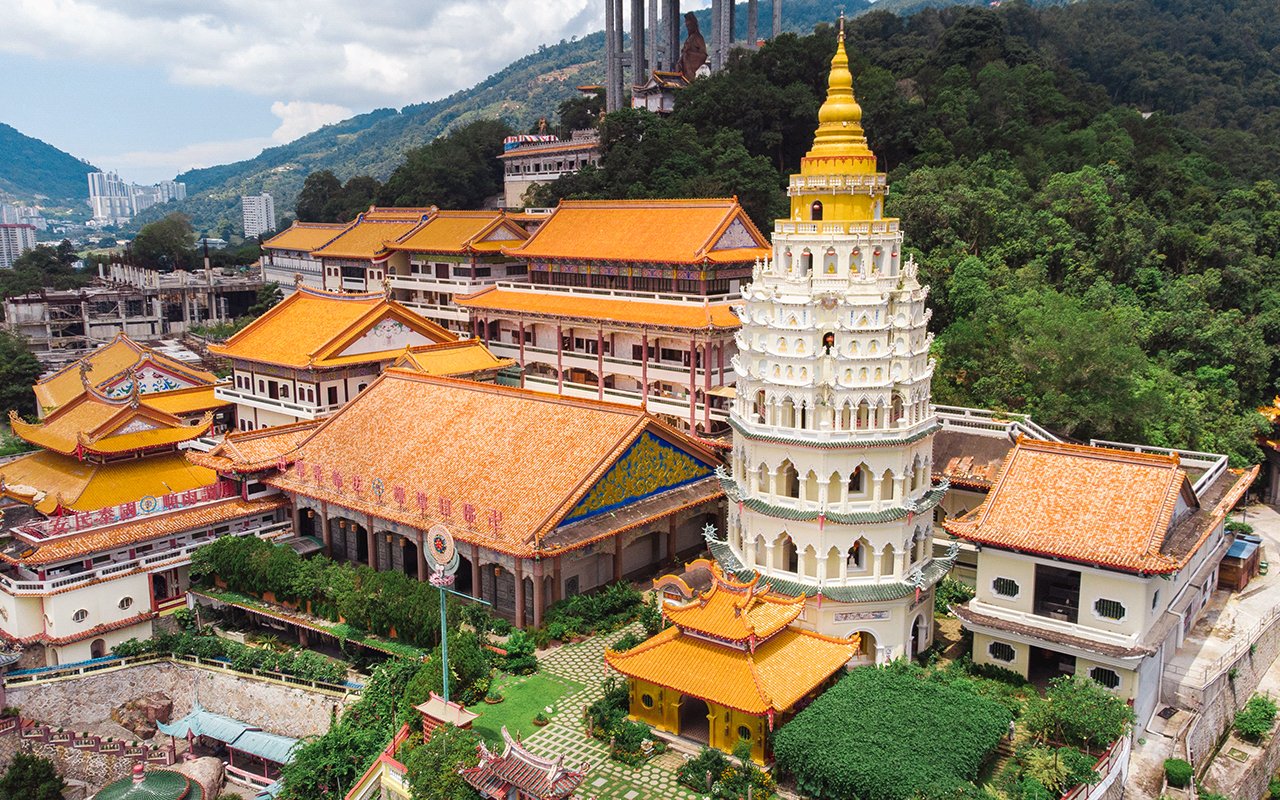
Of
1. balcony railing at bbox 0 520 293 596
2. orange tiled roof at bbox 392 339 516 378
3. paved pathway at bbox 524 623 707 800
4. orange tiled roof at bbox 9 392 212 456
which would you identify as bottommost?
A: paved pathway at bbox 524 623 707 800

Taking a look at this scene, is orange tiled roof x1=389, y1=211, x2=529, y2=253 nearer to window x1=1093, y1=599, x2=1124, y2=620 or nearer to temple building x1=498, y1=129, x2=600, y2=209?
temple building x1=498, y1=129, x2=600, y2=209

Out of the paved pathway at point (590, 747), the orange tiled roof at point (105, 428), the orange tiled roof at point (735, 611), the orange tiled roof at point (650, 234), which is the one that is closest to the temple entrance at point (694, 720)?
the paved pathway at point (590, 747)

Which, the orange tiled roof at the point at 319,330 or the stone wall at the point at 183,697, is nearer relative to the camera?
the stone wall at the point at 183,697

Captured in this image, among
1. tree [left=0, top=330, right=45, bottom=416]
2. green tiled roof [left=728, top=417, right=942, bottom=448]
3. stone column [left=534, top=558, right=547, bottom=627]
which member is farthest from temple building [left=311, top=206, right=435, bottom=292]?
green tiled roof [left=728, top=417, right=942, bottom=448]

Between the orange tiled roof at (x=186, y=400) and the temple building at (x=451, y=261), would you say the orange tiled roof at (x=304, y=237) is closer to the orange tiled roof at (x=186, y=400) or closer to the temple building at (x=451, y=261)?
the temple building at (x=451, y=261)

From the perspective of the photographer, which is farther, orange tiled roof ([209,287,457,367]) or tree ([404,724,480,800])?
orange tiled roof ([209,287,457,367])

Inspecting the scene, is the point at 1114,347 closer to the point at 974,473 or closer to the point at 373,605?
the point at 974,473
